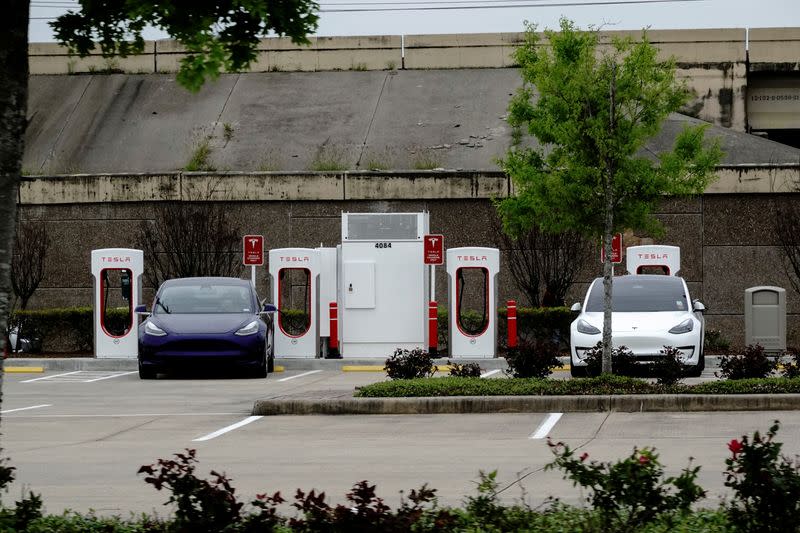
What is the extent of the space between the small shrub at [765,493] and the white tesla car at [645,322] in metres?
12.6

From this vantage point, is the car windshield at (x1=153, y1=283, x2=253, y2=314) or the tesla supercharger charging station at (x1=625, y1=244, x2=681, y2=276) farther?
the tesla supercharger charging station at (x1=625, y1=244, x2=681, y2=276)

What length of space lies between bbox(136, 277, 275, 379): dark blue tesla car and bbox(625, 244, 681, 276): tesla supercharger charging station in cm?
757

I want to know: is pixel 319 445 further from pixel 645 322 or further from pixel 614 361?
pixel 645 322

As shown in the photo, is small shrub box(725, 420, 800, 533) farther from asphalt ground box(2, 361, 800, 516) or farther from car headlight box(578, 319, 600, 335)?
car headlight box(578, 319, 600, 335)

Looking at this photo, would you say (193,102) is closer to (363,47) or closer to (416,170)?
(363,47)

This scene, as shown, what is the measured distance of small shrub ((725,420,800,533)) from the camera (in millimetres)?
6559

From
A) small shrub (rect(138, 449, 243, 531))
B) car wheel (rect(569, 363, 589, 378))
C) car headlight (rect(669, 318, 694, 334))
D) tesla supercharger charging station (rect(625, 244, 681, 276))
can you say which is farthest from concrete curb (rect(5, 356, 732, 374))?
small shrub (rect(138, 449, 243, 531))

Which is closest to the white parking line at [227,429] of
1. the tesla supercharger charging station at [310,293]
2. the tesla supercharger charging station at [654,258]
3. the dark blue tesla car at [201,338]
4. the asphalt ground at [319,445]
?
the asphalt ground at [319,445]

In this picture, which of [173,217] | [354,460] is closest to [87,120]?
[173,217]

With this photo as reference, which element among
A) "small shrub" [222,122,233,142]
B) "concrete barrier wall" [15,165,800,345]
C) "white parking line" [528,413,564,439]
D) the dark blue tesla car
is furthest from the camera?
"small shrub" [222,122,233,142]

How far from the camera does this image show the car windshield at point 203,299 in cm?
2295

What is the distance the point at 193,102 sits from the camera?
38406 millimetres

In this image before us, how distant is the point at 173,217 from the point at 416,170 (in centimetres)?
565

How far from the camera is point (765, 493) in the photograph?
659 centimetres
